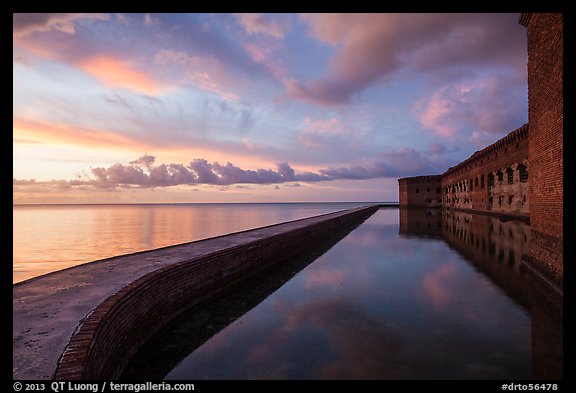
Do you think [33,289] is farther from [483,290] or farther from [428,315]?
[483,290]

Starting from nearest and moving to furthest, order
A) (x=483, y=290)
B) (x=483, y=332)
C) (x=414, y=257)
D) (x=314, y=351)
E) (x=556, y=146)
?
1. (x=314, y=351)
2. (x=483, y=332)
3. (x=556, y=146)
4. (x=483, y=290)
5. (x=414, y=257)

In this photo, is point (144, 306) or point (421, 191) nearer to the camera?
point (144, 306)

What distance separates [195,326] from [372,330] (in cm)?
335

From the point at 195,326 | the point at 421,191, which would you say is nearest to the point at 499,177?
the point at 195,326

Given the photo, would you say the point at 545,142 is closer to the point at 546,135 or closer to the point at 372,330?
the point at 546,135

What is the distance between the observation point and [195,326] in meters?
5.95

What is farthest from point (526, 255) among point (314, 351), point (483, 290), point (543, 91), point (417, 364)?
point (314, 351)

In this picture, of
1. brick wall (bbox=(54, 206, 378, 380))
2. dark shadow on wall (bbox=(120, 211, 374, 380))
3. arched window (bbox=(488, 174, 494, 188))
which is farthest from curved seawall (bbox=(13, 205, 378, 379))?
arched window (bbox=(488, 174, 494, 188))

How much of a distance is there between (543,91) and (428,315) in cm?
693

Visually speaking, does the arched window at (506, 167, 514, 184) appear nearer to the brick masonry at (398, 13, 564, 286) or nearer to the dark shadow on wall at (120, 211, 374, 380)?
the brick masonry at (398, 13, 564, 286)

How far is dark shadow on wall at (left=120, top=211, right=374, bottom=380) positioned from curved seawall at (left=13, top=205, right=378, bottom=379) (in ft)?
0.55

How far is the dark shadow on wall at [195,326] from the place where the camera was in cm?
442

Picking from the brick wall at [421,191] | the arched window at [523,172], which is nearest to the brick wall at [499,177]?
the arched window at [523,172]
